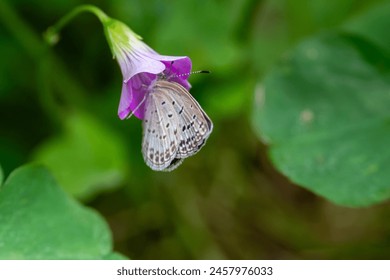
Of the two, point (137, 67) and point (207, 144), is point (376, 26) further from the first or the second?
point (137, 67)

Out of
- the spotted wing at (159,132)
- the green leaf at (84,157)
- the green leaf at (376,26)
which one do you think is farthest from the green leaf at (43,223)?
the green leaf at (376,26)

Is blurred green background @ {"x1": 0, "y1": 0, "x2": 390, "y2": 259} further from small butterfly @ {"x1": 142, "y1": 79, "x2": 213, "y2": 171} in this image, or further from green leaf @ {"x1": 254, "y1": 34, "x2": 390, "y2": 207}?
small butterfly @ {"x1": 142, "y1": 79, "x2": 213, "y2": 171}

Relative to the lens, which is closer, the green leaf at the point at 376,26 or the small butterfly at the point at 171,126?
the small butterfly at the point at 171,126

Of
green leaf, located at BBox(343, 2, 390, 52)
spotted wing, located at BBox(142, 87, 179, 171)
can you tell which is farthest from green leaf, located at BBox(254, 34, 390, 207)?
spotted wing, located at BBox(142, 87, 179, 171)

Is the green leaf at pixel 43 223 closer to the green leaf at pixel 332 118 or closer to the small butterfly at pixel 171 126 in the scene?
the small butterfly at pixel 171 126

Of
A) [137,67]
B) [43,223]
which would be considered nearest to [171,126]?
[137,67]
